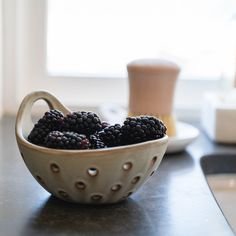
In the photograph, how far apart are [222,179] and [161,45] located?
19.0 inches

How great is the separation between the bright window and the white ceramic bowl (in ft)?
2.25

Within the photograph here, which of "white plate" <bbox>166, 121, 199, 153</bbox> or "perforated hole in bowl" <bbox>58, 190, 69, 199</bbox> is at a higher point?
"perforated hole in bowl" <bbox>58, 190, 69, 199</bbox>

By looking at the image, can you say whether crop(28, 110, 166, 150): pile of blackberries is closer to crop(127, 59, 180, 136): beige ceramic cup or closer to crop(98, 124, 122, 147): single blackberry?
crop(98, 124, 122, 147): single blackberry

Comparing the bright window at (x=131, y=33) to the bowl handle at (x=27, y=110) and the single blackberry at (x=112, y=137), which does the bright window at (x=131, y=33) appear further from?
the single blackberry at (x=112, y=137)

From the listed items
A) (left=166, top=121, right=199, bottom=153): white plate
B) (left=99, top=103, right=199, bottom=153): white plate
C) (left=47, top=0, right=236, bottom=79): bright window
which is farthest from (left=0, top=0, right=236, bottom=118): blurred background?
(left=166, top=121, right=199, bottom=153): white plate

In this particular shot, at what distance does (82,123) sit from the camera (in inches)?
28.9

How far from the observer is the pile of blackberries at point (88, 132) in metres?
0.68

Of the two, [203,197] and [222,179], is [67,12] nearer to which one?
[222,179]

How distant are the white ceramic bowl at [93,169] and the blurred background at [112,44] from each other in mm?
657

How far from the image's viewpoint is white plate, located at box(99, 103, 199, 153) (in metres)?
1.03

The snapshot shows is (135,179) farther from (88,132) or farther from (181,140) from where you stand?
(181,140)

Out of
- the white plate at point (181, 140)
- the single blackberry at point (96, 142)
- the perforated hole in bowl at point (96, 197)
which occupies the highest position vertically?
the single blackberry at point (96, 142)

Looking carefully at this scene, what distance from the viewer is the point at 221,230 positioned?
0.68m

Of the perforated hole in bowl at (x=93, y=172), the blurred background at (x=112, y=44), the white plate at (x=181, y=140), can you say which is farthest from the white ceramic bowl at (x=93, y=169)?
the blurred background at (x=112, y=44)
